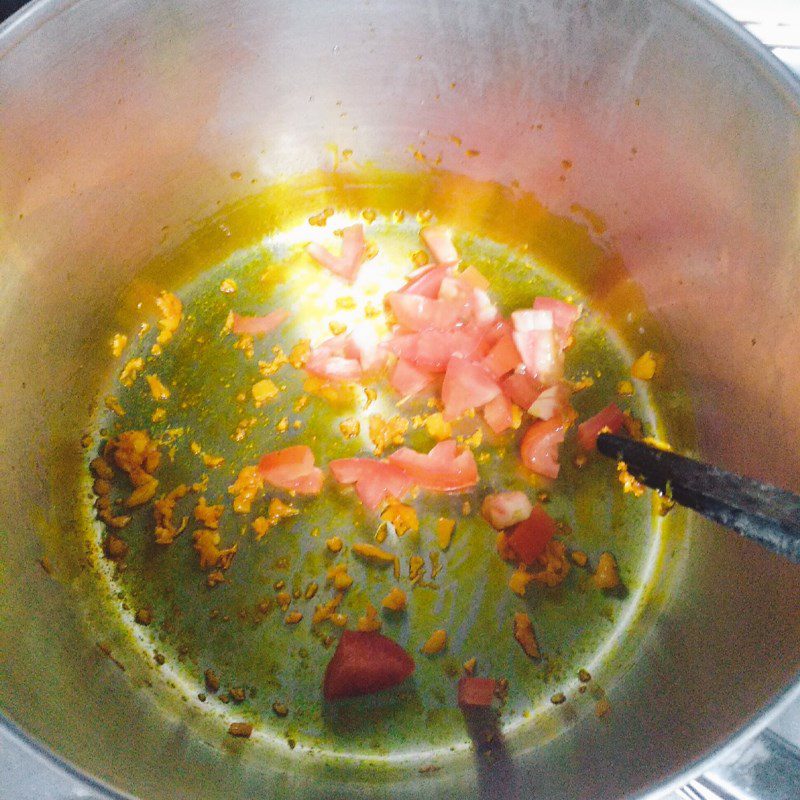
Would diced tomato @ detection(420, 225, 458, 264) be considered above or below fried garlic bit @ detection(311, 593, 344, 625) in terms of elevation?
above

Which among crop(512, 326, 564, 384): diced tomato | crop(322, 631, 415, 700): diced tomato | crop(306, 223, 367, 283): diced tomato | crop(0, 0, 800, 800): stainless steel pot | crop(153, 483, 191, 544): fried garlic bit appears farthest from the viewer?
crop(306, 223, 367, 283): diced tomato

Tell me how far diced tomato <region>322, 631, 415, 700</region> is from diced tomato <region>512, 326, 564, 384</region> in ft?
1.89

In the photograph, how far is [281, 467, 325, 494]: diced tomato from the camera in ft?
4.26

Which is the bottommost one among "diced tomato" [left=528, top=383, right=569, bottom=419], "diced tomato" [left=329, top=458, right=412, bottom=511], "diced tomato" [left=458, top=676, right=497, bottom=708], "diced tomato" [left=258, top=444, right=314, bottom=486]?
"diced tomato" [left=458, top=676, right=497, bottom=708]

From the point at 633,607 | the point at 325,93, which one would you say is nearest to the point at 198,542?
the point at 633,607

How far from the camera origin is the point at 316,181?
1551mm

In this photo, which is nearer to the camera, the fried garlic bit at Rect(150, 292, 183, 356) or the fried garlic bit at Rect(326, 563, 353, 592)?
the fried garlic bit at Rect(326, 563, 353, 592)

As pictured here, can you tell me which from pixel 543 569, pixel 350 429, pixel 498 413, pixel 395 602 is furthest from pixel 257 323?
pixel 543 569

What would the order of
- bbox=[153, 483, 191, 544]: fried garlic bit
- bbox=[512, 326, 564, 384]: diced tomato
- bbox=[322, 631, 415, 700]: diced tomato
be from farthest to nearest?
1. bbox=[512, 326, 564, 384]: diced tomato
2. bbox=[153, 483, 191, 544]: fried garlic bit
3. bbox=[322, 631, 415, 700]: diced tomato

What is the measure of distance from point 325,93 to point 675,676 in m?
1.25

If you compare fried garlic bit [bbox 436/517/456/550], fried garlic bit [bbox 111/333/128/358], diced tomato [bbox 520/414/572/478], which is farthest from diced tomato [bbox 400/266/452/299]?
fried garlic bit [bbox 111/333/128/358]

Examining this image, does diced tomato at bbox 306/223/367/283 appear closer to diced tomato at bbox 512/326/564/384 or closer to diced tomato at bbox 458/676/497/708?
diced tomato at bbox 512/326/564/384

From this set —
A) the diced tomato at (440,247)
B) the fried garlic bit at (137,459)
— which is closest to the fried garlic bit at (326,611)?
the fried garlic bit at (137,459)

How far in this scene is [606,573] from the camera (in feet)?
4.17
